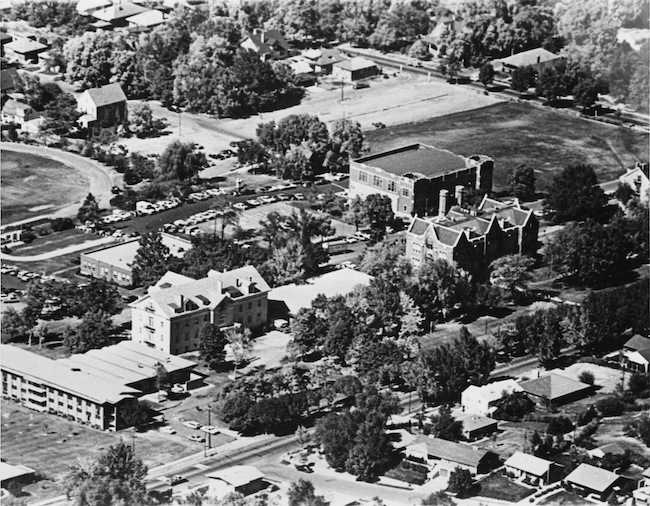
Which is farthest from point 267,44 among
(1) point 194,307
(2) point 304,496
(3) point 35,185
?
(2) point 304,496

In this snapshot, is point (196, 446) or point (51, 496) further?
point (196, 446)

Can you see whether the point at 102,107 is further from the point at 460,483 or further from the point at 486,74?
the point at 460,483

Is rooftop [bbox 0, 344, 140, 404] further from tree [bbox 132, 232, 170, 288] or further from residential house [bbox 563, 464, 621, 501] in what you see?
residential house [bbox 563, 464, 621, 501]

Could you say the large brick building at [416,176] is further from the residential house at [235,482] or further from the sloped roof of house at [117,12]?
the sloped roof of house at [117,12]

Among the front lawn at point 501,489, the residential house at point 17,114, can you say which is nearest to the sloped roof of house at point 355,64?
the residential house at point 17,114

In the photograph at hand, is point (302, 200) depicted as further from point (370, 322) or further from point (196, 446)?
point (196, 446)

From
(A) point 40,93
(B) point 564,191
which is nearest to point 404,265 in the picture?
(B) point 564,191

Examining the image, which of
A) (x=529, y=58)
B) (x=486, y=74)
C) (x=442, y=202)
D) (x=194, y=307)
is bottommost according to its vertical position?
(x=486, y=74)
